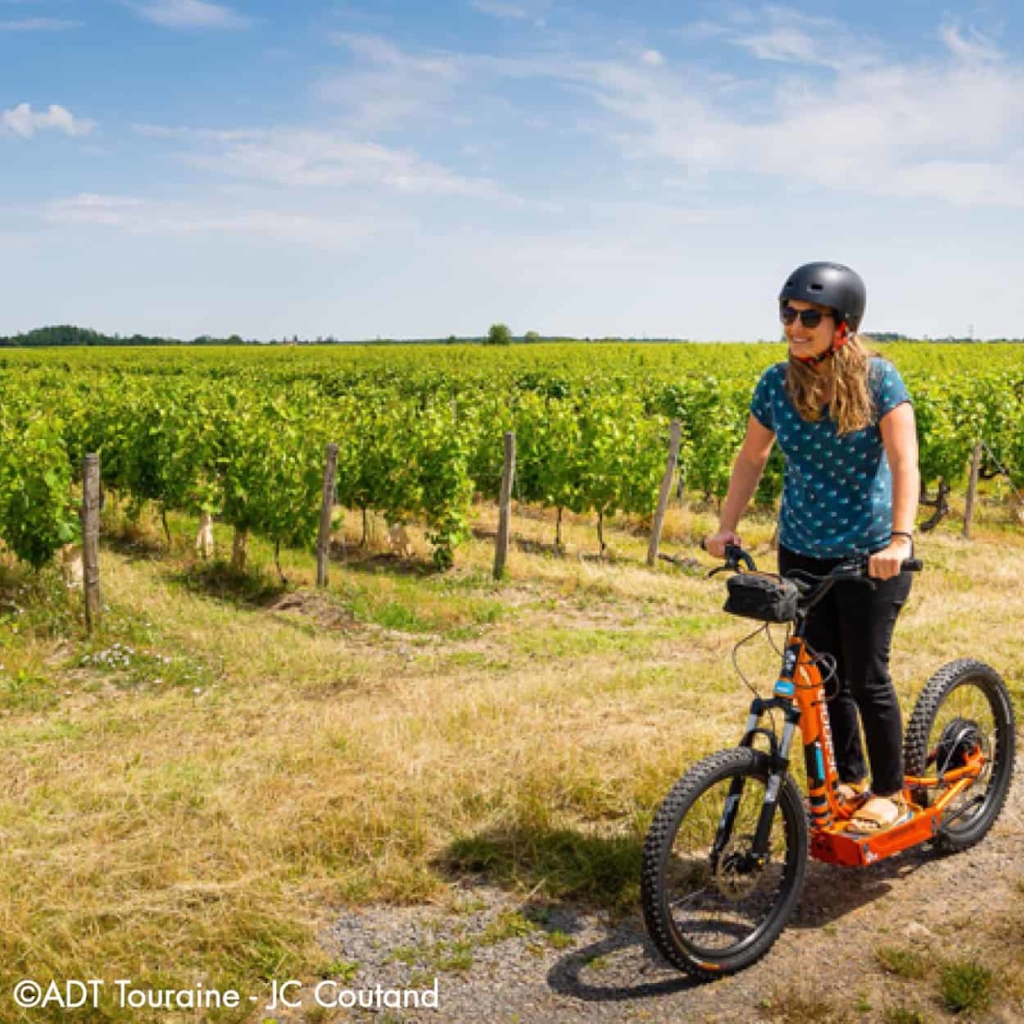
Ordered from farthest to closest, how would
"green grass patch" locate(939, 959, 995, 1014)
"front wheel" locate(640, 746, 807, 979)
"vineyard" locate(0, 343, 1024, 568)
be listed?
"vineyard" locate(0, 343, 1024, 568), "front wheel" locate(640, 746, 807, 979), "green grass patch" locate(939, 959, 995, 1014)

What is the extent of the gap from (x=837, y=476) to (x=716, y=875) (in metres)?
1.34

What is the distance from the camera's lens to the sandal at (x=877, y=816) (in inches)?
138

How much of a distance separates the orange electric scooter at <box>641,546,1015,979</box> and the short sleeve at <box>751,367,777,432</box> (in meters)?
0.52

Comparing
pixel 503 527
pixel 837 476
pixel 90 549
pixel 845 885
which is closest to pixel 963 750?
pixel 845 885

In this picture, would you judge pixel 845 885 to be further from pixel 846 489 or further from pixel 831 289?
pixel 831 289

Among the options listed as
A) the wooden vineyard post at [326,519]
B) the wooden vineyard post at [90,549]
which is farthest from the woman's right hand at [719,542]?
the wooden vineyard post at [326,519]

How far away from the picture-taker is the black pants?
3.44 m

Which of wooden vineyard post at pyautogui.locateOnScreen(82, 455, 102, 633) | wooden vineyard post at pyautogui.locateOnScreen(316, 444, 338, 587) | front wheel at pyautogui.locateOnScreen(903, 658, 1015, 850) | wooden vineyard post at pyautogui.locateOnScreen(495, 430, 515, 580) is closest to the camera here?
front wheel at pyautogui.locateOnScreen(903, 658, 1015, 850)

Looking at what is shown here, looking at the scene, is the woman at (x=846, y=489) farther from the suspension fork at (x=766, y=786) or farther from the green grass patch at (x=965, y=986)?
the green grass patch at (x=965, y=986)

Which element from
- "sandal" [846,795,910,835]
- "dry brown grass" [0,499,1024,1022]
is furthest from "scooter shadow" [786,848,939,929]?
"dry brown grass" [0,499,1024,1022]

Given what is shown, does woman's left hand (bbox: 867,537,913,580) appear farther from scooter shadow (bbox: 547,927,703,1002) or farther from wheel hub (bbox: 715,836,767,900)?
scooter shadow (bbox: 547,927,703,1002)

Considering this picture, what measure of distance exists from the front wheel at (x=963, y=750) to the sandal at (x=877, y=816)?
0.43ft

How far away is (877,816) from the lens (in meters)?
3.57

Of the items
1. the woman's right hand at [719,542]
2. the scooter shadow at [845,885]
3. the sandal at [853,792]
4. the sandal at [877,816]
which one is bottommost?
the scooter shadow at [845,885]
